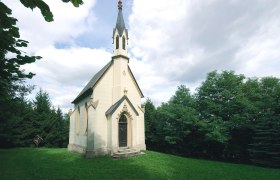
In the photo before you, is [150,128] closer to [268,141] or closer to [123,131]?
[123,131]

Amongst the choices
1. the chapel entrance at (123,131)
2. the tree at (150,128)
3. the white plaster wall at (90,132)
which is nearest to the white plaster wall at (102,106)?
the white plaster wall at (90,132)

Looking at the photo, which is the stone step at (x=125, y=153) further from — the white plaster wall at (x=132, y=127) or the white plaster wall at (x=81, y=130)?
the white plaster wall at (x=81, y=130)

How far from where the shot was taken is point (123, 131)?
21750 mm

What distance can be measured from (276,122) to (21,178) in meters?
21.9

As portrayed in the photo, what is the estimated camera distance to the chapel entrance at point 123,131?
2141 cm

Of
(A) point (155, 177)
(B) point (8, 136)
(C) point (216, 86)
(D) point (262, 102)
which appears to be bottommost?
(A) point (155, 177)

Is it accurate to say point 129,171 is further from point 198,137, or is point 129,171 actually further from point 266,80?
point 266,80

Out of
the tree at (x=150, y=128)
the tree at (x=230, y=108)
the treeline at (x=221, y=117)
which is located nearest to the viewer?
the treeline at (x=221, y=117)

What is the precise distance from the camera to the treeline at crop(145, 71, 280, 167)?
25.5 m

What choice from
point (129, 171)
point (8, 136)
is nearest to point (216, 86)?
point (129, 171)

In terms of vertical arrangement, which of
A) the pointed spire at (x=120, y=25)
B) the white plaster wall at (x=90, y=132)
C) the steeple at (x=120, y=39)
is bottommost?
the white plaster wall at (x=90, y=132)

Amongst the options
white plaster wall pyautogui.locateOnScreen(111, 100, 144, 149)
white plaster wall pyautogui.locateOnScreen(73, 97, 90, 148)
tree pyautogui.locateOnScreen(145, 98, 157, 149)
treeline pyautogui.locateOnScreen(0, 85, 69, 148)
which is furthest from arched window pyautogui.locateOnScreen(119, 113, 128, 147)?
treeline pyautogui.locateOnScreen(0, 85, 69, 148)

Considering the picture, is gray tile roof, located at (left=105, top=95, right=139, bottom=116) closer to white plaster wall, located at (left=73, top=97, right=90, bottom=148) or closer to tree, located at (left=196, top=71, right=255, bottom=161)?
white plaster wall, located at (left=73, top=97, right=90, bottom=148)

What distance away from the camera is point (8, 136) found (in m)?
34.9
